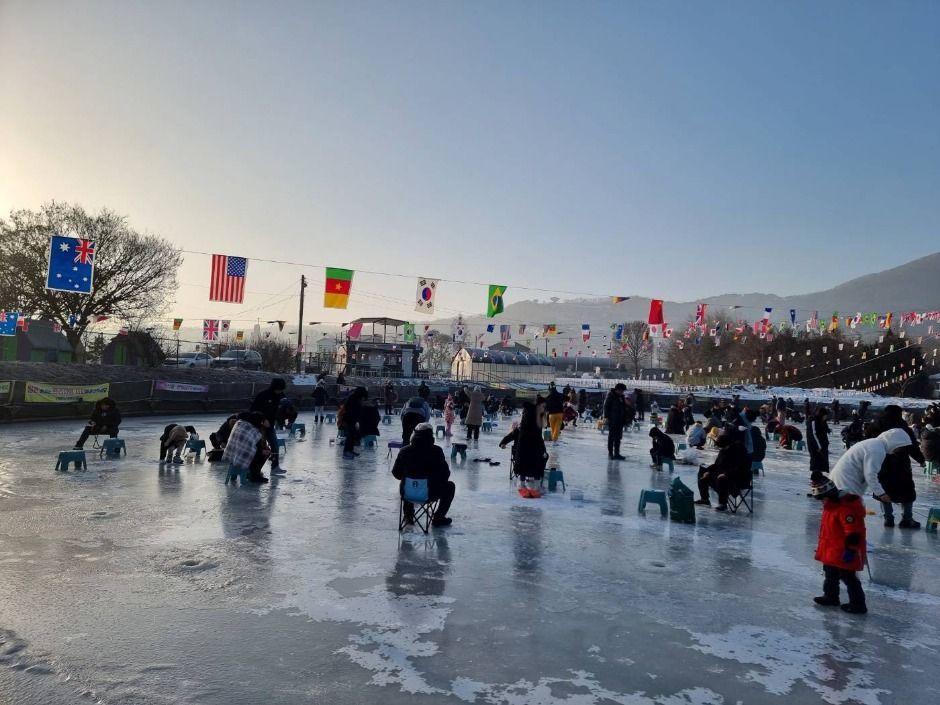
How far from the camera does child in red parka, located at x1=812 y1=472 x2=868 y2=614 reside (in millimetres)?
4961

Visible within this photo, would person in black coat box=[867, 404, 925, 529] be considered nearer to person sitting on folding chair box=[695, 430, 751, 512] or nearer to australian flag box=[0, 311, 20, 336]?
person sitting on folding chair box=[695, 430, 751, 512]

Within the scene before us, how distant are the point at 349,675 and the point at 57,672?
69.9 inches

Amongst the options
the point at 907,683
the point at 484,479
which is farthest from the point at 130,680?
the point at 484,479

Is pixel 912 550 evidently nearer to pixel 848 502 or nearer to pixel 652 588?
pixel 848 502

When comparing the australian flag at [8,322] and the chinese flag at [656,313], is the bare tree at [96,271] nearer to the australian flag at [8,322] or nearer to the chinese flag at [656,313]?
the australian flag at [8,322]

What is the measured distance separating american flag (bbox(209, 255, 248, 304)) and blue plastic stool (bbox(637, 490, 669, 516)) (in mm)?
17726

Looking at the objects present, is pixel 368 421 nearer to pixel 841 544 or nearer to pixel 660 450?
pixel 660 450

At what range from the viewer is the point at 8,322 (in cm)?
2898

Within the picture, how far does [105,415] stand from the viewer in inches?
495

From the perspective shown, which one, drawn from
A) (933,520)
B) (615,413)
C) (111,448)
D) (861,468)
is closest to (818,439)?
(933,520)

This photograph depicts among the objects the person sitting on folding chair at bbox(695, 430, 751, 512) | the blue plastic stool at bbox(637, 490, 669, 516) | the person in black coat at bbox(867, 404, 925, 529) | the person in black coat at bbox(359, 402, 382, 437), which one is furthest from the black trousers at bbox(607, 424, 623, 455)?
the person in black coat at bbox(867, 404, 925, 529)

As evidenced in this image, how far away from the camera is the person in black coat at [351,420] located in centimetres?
1352

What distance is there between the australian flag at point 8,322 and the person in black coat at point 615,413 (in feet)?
95.1

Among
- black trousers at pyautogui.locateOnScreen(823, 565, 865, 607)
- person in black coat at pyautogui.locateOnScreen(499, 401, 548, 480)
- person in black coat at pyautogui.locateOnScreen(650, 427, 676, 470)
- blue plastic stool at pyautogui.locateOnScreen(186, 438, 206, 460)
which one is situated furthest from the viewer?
person in black coat at pyautogui.locateOnScreen(650, 427, 676, 470)
